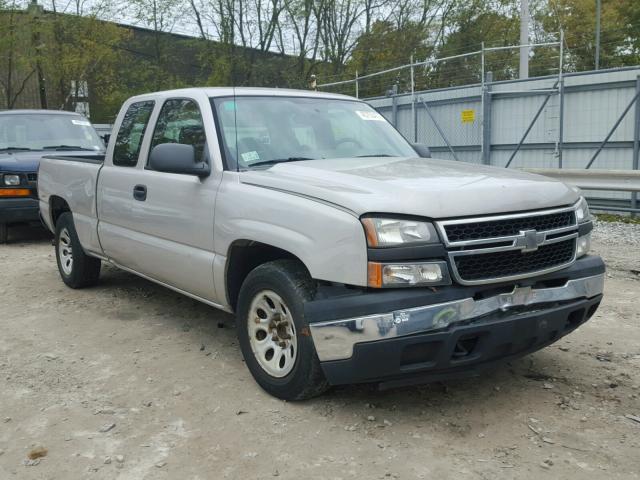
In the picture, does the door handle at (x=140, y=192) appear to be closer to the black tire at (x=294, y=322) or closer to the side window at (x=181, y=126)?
the side window at (x=181, y=126)

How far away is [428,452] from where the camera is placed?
3100mm

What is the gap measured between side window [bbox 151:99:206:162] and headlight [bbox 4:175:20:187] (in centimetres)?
507

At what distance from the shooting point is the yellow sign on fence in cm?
1395

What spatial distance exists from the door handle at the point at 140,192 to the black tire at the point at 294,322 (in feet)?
4.75

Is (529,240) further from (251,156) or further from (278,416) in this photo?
(251,156)

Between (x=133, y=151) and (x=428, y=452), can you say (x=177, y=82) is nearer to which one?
(x=133, y=151)

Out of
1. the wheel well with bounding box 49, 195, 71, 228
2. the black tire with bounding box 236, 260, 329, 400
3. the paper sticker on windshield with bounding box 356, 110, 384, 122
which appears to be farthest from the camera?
the wheel well with bounding box 49, 195, 71, 228

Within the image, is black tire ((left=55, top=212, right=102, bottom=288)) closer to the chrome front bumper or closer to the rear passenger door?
the rear passenger door

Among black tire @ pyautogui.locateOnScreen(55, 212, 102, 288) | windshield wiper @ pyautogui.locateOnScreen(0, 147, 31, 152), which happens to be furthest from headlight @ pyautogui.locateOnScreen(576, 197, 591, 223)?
windshield wiper @ pyautogui.locateOnScreen(0, 147, 31, 152)

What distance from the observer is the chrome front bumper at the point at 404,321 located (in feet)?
10.0

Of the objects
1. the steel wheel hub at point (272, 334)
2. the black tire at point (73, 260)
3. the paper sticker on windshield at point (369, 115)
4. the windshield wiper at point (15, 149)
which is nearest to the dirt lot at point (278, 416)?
the steel wheel hub at point (272, 334)

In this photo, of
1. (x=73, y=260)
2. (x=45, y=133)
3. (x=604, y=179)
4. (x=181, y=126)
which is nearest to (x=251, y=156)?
(x=181, y=126)

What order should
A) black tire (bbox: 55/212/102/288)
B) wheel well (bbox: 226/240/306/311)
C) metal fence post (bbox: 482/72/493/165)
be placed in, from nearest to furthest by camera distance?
wheel well (bbox: 226/240/306/311)
black tire (bbox: 55/212/102/288)
metal fence post (bbox: 482/72/493/165)

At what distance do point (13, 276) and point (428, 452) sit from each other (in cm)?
584
